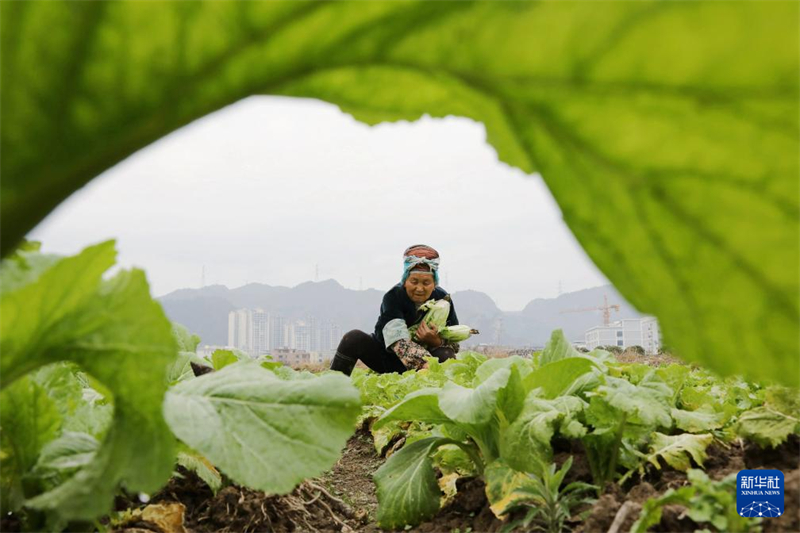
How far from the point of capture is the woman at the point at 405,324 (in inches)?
298

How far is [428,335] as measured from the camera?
295 inches

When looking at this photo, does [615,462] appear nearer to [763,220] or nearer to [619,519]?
[619,519]

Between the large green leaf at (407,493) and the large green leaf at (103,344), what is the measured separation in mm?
1407

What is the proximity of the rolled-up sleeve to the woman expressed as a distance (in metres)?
0.03

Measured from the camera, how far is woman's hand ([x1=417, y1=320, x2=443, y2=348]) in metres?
7.47

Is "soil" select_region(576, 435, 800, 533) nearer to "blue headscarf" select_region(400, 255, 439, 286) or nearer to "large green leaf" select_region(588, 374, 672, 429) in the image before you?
"large green leaf" select_region(588, 374, 672, 429)

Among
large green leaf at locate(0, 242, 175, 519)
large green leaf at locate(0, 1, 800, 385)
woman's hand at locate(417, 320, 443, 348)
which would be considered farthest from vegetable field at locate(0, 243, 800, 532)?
woman's hand at locate(417, 320, 443, 348)

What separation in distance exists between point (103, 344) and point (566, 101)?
73cm

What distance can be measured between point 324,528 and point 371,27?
2.01m

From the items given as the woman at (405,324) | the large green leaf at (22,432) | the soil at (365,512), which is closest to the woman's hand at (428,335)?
the woman at (405,324)

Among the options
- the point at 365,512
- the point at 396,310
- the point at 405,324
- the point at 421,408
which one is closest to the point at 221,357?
the point at 421,408

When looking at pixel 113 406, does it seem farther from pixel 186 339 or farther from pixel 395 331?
pixel 395 331

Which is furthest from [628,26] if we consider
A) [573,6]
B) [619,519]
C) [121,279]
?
[619,519]

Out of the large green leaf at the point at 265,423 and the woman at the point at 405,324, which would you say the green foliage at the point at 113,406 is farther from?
the woman at the point at 405,324
